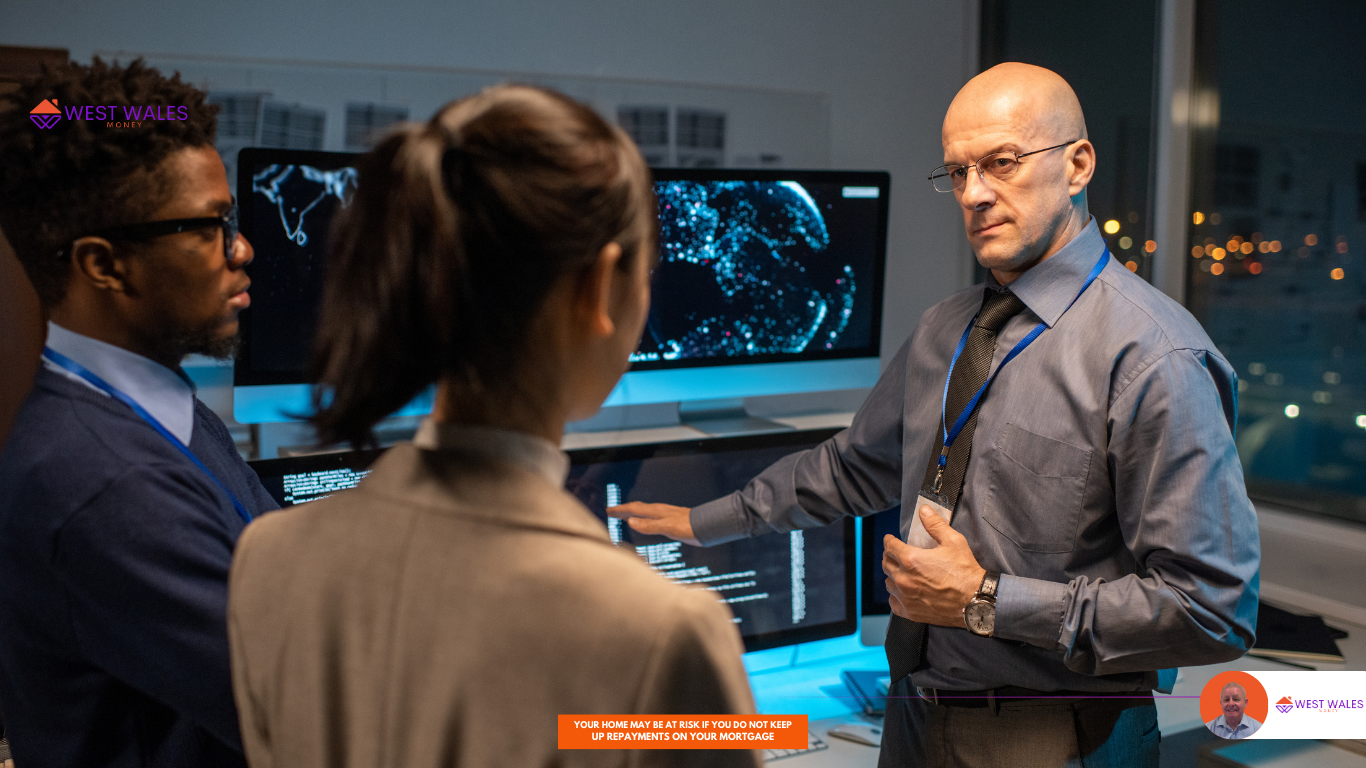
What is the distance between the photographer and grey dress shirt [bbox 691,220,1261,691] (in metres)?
1.12

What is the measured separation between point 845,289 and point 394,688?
5.51 feet

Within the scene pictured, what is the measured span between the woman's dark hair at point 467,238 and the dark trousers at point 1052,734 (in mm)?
979

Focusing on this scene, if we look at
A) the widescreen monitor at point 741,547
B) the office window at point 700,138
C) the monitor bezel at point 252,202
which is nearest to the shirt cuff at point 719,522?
the widescreen monitor at point 741,547

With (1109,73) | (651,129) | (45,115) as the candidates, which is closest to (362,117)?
(651,129)

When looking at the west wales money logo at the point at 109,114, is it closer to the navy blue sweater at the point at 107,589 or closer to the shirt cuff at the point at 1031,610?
the navy blue sweater at the point at 107,589

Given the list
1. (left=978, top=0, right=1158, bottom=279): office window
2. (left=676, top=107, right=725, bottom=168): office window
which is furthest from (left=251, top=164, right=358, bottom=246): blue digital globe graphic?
(left=978, top=0, right=1158, bottom=279): office window

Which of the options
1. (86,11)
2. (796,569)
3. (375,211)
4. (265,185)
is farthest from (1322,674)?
(86,11)

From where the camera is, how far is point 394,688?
0.55 metres

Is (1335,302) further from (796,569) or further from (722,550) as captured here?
(722,550)

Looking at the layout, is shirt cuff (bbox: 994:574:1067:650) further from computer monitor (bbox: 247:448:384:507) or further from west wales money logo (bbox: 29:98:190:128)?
west wales money logo (bbox: 29:98:190:128)

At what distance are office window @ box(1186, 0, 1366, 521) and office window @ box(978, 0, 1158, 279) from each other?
125 mm

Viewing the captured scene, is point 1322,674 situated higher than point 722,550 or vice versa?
point 722,550

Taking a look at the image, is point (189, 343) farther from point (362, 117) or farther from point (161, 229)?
point (362, 117)

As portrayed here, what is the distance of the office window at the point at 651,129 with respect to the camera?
2271 mm
